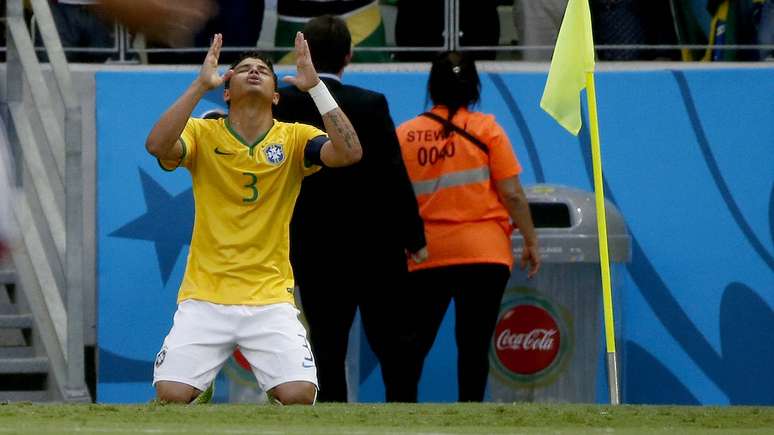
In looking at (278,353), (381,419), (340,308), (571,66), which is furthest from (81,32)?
(381,419)

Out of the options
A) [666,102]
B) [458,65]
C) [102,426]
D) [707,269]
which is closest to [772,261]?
[707,269]

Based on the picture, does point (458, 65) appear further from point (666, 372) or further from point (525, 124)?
point (666, 372)

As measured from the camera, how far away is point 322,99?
8094mm

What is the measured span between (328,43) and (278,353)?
1.97 metres

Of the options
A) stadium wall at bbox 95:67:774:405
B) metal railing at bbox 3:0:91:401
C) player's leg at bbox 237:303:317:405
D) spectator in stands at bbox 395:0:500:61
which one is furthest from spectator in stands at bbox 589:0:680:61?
player's leg at bbox 237:303:317:405

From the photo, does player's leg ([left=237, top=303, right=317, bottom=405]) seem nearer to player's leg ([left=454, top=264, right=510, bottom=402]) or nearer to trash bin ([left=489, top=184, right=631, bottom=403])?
player's leg ([left=454, top=264, right=510, bottom=402])

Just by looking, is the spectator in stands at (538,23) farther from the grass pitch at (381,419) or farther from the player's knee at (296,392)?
the player's knee at (296,392)

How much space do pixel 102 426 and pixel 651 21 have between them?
20.0 ft

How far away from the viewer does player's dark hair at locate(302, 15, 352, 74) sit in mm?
9195

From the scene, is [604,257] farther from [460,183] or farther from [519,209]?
[460,183]

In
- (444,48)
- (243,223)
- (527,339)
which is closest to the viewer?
(243,223)

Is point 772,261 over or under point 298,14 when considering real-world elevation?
under

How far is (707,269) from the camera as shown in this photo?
1150 cm

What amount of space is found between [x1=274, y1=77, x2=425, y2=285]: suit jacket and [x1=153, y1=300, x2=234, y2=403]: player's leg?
1.39 m
